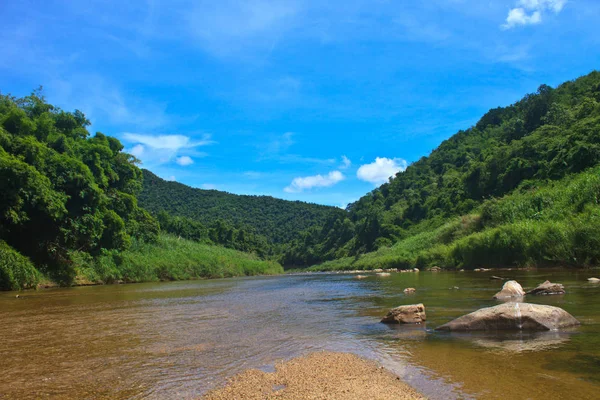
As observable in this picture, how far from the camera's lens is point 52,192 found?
81.9 feet

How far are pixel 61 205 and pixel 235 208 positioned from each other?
136 metres

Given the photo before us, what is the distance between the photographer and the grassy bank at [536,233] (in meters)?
21.8

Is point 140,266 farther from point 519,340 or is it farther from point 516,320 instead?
point 519,340

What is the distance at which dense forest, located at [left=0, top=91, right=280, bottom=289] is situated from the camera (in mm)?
22656

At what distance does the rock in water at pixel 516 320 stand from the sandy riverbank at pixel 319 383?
3.14 meters

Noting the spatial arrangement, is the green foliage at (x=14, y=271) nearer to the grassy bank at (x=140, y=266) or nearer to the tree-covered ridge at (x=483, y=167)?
the grassy bank at (x=140, y=266)

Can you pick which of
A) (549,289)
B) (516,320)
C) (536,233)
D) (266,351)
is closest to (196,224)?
(536,233)

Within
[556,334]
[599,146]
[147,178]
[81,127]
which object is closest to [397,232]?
[599,146]

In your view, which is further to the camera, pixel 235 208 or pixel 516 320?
pixel 235 208

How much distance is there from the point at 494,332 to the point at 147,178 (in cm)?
14147

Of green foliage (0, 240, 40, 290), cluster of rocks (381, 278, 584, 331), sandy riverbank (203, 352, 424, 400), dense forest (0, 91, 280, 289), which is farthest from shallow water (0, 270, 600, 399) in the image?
dense forest (0, 91, 280, 289)

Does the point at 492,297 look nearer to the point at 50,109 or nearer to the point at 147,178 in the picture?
the point at 50,109

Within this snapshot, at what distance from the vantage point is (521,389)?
4641mm

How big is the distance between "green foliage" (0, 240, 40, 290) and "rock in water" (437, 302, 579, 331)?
24.0 m
